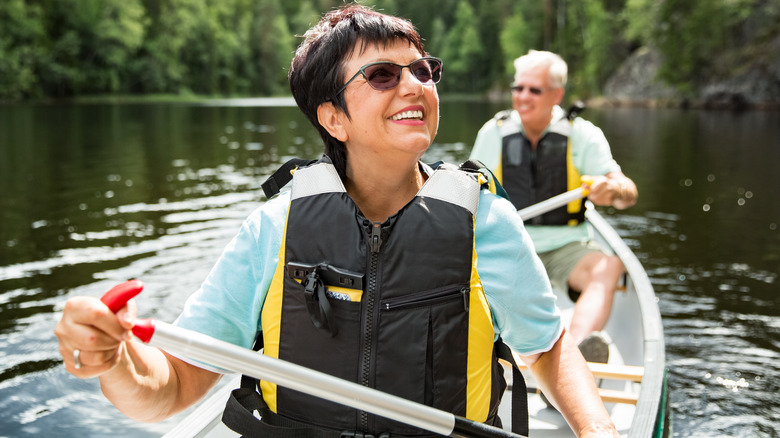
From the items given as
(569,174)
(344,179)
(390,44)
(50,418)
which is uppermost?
(390,44)

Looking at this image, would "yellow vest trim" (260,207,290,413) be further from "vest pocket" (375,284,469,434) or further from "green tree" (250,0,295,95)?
"green tree" (250,0,295,95)

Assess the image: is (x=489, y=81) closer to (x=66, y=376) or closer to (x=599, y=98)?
(x=599, y=98)

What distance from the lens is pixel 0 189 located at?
1062 centimetres

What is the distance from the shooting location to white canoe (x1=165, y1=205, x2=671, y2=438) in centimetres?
255

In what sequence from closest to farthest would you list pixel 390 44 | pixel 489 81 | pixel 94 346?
pixel 94 346 → pixel 390 44 → pixel 489 81

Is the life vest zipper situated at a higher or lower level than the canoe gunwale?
higher

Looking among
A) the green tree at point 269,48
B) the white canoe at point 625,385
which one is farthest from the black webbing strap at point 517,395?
the green tree at point 269,48

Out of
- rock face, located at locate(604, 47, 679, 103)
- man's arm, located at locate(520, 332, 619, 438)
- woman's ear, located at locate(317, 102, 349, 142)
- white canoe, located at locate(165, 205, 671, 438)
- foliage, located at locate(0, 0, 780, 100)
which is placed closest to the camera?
man's arm, located at locate(520, 332, 619, 438)

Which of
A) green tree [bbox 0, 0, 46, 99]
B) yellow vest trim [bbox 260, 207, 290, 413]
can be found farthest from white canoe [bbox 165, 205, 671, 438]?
green tree [bbox 0, 0, 46, 99]

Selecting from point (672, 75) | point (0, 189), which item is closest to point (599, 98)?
Result: point (672, 75)

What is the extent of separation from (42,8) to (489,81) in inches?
1551

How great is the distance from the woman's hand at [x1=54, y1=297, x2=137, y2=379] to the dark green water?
3008 mm

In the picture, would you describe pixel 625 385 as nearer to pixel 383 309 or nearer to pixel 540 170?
Result: pixel 540 170

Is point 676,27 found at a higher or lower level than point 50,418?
higher
